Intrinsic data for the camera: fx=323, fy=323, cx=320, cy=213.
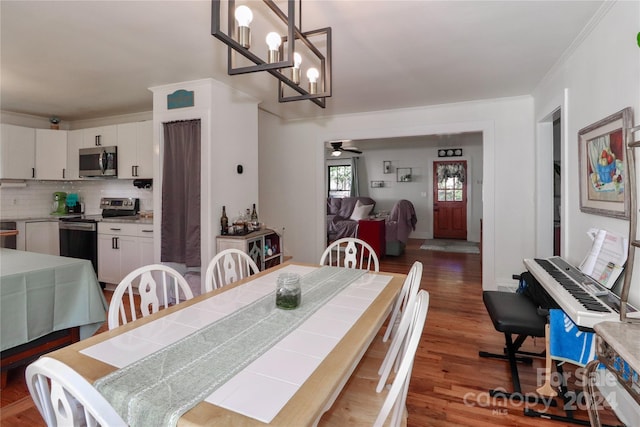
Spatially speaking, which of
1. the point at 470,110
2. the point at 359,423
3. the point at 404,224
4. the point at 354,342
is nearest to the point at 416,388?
the point at 359,423

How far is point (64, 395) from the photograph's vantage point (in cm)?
71

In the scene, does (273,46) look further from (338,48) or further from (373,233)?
(373,233)

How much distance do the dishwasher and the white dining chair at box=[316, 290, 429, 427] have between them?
13.2ft

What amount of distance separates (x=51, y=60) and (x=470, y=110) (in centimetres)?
440

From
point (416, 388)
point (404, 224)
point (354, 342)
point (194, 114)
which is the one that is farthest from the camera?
point (404, 224)

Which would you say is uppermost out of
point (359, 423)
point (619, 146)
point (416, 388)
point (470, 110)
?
point (470, 110)

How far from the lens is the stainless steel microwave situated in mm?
4246

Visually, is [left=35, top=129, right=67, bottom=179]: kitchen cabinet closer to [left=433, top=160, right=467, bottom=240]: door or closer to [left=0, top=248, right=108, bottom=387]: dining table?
[left=0, top=248, right=108, bottom=387]: dining table

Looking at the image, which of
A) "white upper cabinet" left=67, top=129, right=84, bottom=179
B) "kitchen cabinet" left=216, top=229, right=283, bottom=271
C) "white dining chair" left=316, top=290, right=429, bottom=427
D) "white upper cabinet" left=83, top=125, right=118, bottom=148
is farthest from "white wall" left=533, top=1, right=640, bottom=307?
"white upper cabinet" left=67, top=129, right=84, bottom=179

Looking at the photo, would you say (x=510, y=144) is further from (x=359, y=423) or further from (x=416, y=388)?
(x=359, y=423)

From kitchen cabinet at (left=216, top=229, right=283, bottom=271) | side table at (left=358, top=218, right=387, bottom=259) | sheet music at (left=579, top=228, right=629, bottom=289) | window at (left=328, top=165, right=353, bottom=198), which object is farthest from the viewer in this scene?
window at (left=328, top=165, right=353, bottom=198)

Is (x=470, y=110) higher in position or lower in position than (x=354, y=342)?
higher

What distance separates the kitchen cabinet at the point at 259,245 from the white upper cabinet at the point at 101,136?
7.66ft

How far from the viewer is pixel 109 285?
13.9 feet
